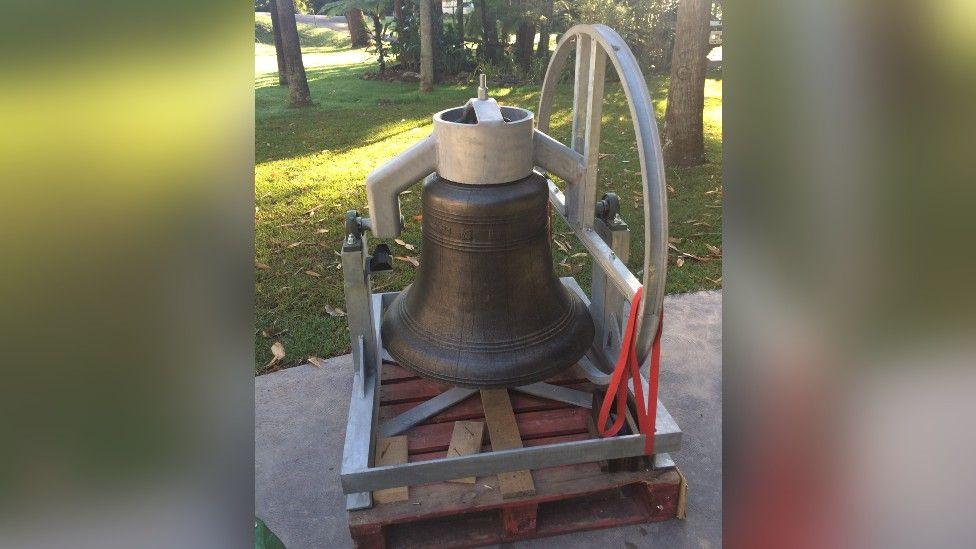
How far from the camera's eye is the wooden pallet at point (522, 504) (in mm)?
2674

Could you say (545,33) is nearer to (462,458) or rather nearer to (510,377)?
(510,377)

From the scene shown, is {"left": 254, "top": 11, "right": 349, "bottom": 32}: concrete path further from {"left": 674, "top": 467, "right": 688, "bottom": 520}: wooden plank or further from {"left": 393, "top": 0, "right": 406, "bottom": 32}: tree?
{"left": 674, "top": 467, "right": 688, "bottom": 520}: wooden plank

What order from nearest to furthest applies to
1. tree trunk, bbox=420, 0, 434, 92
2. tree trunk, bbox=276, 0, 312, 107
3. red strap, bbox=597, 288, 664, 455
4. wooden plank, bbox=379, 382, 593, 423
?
red strap, bbox=597, 288, 664, 455 < wooden plank, bbox=379, 382, 593, 423 < tree trunk, bbox=276, 0, 312, 107 < tree trunk, bbox=420, 0, 434, 92

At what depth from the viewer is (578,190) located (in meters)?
2.91

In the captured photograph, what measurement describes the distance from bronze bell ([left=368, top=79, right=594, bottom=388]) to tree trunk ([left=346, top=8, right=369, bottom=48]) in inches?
782

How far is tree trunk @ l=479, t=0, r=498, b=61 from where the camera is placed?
14.8m

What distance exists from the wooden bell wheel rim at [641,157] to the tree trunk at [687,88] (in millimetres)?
5081

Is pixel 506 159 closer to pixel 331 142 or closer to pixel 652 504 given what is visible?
pixel 652 504

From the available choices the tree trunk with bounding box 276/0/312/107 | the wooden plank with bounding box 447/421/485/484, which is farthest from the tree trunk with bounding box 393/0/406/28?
the wooden plank with bounding box 447/421/485/484

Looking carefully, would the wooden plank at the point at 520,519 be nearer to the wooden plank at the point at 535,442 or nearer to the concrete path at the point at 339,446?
the concrete path at the point at 339,446

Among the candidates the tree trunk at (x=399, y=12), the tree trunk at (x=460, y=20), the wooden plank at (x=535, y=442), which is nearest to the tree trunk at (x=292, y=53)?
the tree trunk at (x=399, y=12)

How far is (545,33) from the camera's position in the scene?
1473 cm

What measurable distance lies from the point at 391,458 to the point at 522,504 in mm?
622
